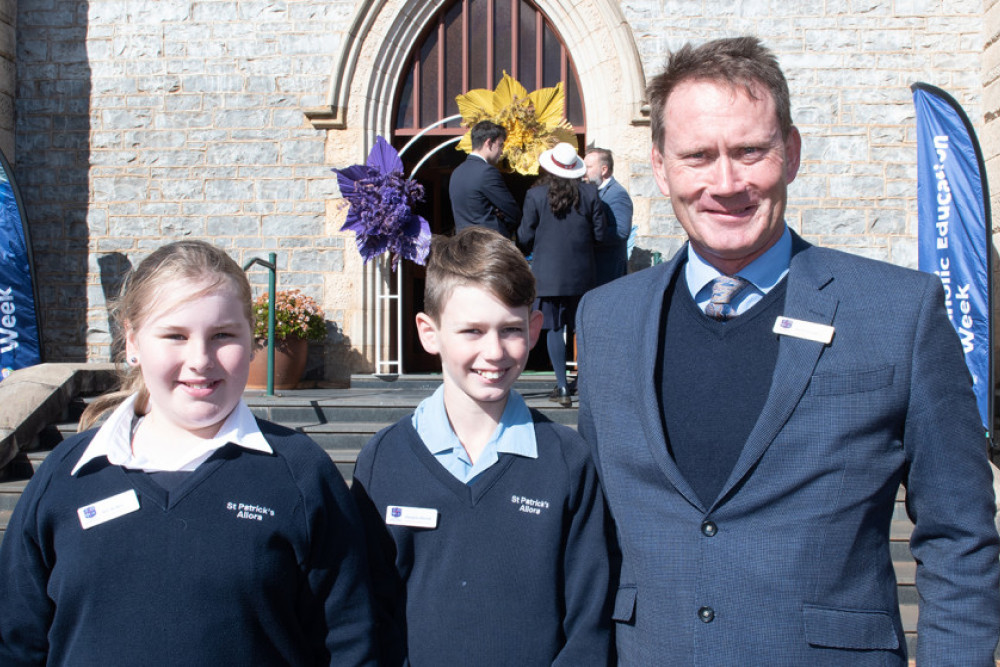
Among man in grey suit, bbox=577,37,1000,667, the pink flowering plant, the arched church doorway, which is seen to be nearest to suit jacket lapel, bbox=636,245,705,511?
man in grey suit, bbox=577,37,1000,667

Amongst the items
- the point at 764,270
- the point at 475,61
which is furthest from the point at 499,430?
the point at 475,61

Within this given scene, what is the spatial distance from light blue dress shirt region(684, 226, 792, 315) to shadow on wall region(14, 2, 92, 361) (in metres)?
7.69

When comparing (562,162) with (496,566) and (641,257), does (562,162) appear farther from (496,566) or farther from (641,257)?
(496,566)

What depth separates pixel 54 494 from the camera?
1490 millimetres

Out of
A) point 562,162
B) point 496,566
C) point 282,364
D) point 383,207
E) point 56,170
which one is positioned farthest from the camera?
point 56,170

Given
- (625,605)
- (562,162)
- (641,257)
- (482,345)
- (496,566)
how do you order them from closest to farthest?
(625,605)
(496,566)
(482,345)
(562,162)
(641,257)

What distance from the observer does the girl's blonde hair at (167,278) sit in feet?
5.07

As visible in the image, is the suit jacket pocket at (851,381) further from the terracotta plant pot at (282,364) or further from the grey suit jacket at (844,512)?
the terracotta plant pot at (282,364)

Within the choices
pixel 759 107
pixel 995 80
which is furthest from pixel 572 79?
pixel 759 107

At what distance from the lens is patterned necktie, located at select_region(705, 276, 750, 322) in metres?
1.49

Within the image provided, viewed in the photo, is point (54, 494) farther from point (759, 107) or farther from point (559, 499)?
point (759, 107)

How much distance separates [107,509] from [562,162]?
4195 millimetres

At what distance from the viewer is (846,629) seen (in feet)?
4.26

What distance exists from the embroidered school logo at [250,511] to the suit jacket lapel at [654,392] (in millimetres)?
730
